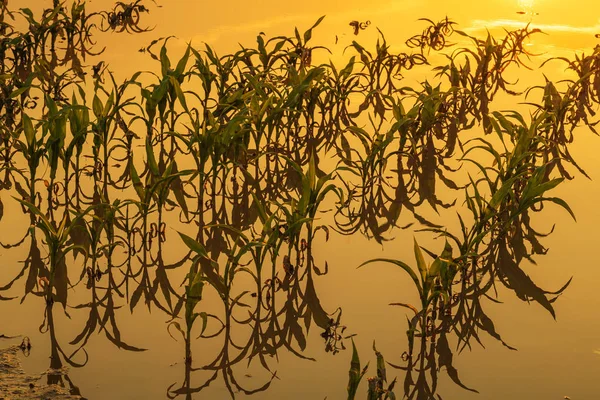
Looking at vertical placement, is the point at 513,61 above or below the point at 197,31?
below

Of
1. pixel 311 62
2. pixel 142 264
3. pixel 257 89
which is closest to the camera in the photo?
pixel 142 264

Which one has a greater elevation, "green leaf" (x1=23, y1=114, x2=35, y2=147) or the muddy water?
"green leaf" (x1=23, y1=114, x2=35, y2=147)

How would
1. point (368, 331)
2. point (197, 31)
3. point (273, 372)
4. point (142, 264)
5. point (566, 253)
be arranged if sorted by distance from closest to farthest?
point (273, 372)
point (368, 331)
point (142, 264)
point (566, 253)
point (197, 31)

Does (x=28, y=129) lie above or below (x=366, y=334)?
above

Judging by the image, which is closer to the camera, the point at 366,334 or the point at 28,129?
the point at 366,334

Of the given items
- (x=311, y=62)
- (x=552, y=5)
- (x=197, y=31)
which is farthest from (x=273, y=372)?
(x=552, y=5)

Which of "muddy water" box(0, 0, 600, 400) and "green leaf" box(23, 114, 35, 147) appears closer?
"muddy water" box(0, 0, 600, 400)

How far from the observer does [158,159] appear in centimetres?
668

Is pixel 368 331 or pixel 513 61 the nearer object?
pixel 368 331

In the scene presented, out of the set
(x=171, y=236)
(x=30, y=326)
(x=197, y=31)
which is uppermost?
(x=197, y=31)

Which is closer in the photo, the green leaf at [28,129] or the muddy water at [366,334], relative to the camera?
the muddy water at [366,334]

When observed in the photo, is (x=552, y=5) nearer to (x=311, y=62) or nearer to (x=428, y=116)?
(x=311, y=62)

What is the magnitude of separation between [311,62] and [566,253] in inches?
155

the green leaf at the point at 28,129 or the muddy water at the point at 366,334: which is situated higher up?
the green leaf at the point at 28,129
